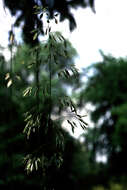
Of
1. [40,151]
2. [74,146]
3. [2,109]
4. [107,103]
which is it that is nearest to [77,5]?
[40,151]

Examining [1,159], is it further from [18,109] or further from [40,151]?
[40,151]

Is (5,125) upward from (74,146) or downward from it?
downward

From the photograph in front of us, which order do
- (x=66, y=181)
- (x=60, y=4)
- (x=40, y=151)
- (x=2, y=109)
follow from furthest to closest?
1. (x=66, y=181)
2. (x=2, y=109)
3. (x=60, y=4)
4. (x=40, y=151)

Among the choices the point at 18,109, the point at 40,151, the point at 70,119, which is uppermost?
the point at 18,109

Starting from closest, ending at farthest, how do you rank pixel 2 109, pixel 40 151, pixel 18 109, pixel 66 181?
pixel 40 151 < pixel 2 109 < pixel 18 109 < pixel 66 181

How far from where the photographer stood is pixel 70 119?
1.40 m

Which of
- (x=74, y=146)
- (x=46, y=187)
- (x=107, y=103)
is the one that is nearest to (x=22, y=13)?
(x=46, y=187)

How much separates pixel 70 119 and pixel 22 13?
25.7 inches

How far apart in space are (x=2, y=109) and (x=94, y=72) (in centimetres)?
890

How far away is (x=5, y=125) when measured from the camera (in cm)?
793

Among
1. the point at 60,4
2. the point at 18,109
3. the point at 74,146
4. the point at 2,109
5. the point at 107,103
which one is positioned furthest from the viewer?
the point at 107,103

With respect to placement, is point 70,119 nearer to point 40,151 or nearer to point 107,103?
point 40,151

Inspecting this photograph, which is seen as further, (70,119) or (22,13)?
(22,13)

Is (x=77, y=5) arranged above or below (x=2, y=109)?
below
